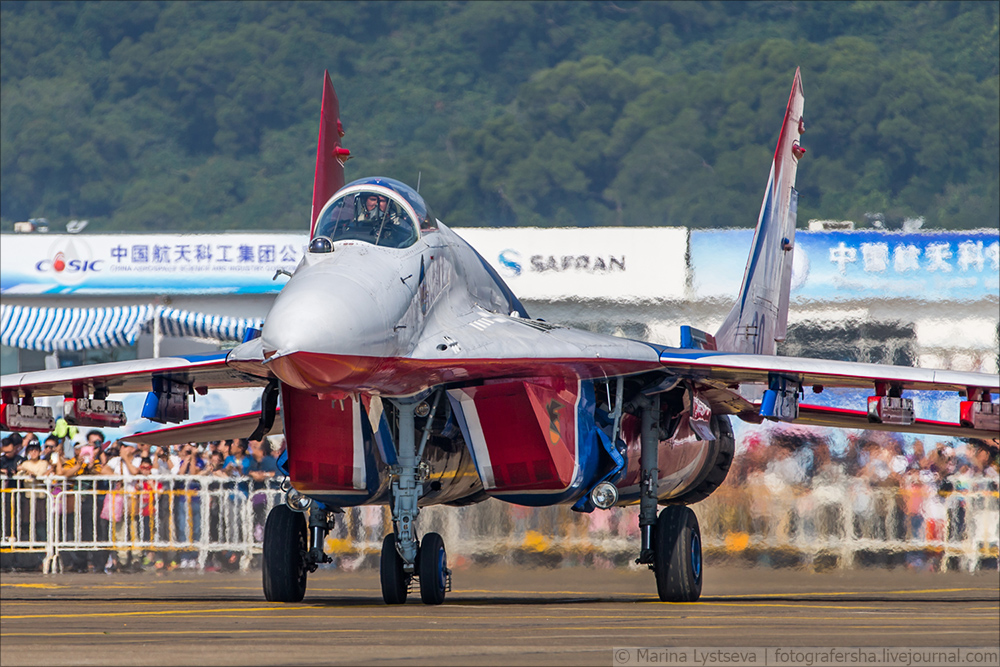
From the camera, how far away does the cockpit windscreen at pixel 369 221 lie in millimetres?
11227

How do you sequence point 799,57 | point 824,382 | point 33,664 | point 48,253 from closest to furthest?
point 33,664 < point 824,382 < point 48,253 < point 799,57

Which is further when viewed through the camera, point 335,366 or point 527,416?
point 527,416

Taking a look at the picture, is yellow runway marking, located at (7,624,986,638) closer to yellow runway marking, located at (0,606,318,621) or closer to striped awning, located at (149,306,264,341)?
yellow runway marking, located at (0,606,318,621)

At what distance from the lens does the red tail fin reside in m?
16.8

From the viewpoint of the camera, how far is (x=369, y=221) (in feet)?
37.2

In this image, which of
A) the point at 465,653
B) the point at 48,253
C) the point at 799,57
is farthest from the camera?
the point at 799,57

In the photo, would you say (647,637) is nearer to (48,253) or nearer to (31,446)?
(31,446)

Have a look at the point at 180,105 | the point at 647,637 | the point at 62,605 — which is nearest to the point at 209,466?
the point at 62,605

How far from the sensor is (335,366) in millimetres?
9820

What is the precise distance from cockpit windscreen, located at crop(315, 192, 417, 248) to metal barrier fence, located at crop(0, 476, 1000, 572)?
6841 mm

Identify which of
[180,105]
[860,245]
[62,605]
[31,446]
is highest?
[180,105]

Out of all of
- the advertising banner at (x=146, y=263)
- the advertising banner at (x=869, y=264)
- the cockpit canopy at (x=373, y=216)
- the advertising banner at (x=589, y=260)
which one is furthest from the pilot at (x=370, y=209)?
the advertising banner at (x=146, y=263)

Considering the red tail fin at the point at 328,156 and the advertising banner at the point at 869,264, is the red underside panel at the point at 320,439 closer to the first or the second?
the red tail fin at the point at 328,156

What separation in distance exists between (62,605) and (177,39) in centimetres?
9239
